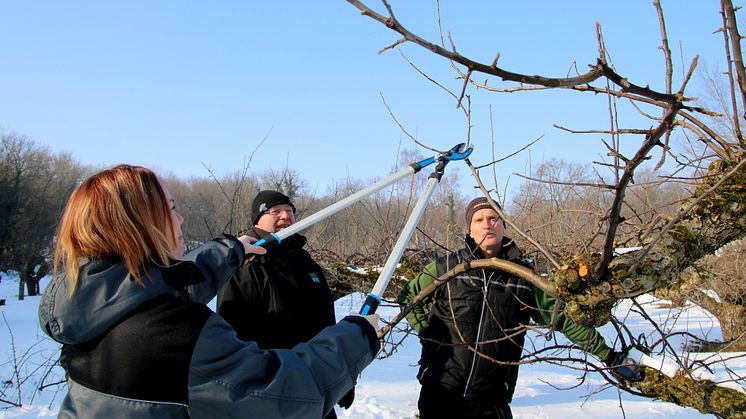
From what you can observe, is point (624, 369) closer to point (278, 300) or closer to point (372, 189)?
point (372, 189)

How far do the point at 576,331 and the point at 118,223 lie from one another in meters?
2.23

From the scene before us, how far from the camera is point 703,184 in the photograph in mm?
2191

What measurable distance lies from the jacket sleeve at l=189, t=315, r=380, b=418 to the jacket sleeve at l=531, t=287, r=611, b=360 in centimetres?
145

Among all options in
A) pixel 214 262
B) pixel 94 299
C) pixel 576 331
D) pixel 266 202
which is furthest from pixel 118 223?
pixel 576 331

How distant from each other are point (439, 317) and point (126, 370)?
1.92 meters

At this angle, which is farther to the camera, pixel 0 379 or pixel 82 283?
pixel 0 379

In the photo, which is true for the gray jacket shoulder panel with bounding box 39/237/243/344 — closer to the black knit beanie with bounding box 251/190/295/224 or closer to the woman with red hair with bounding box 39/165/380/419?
the woman with red hair with bounding box 39/165/380/419

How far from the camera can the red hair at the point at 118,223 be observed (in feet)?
4.17

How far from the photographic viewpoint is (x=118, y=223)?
4.27 feet

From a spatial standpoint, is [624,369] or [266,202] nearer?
[624,369]

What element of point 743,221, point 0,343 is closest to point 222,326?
point 743,221

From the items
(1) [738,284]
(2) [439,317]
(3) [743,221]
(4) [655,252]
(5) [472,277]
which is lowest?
(2) [439,317]

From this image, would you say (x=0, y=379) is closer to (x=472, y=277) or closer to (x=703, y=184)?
(x=472, y=277)

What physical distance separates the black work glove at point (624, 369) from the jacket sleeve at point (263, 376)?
1.72 m
